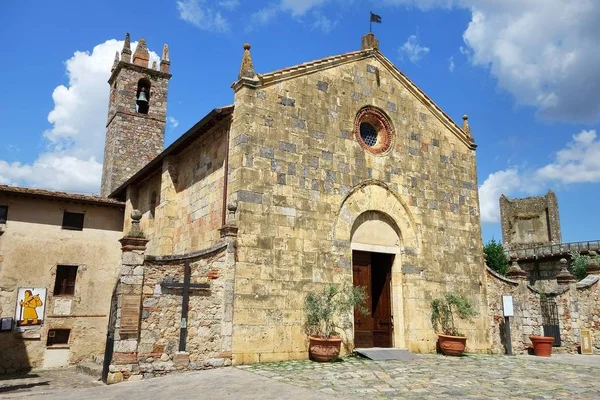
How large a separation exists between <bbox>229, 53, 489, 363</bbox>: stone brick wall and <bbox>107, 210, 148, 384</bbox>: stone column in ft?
7.41

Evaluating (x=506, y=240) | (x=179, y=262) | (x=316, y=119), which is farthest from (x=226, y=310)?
(x=506, y=240)

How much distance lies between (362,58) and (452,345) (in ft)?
29.4

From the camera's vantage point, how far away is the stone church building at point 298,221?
10516 mm

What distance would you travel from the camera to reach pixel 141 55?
26.5m

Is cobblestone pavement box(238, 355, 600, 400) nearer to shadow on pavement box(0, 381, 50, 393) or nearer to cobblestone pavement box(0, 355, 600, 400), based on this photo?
cobblestone pavement box(0, 355, 600, 400)

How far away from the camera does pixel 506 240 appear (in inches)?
1847

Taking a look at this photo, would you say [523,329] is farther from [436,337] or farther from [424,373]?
[424,373]

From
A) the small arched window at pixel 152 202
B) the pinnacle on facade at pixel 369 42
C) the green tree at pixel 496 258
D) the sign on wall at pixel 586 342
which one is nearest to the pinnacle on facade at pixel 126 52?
the small arched window at pixel 152 202

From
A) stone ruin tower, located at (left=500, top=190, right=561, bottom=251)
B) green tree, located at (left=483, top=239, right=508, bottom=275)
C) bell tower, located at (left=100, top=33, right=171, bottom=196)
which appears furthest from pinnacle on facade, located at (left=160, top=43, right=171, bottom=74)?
stone ruin tower, located at (left=500, top=190, right=561, bottom=251)

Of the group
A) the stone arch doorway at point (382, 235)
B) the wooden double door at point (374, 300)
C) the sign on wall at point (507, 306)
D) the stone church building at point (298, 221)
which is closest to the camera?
the stone church building at point (298, 221)

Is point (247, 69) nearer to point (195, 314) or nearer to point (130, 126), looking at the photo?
point (195, 314)

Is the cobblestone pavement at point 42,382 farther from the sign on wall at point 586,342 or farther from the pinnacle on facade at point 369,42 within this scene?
the sign on wall at point 586,342

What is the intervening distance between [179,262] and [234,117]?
4.12 m

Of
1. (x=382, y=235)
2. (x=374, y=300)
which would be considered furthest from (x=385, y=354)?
(x=382, y=235)
